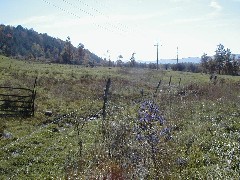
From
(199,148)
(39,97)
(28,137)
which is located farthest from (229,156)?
(39,97)

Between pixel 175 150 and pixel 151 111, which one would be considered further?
pixel 151 111

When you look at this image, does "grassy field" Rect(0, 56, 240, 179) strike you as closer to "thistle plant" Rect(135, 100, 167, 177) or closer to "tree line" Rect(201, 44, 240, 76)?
"thistle plant" Rect(135, 100, 167, 177)

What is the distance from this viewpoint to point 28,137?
1633 cm

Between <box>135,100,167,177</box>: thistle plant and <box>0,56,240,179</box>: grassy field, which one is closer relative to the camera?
<box>0,56,240,179</box>: grassy field

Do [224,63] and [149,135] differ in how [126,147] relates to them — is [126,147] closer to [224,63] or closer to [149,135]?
[149,135]

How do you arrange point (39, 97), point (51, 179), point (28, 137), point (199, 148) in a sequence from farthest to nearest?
point (39, 97) < point (28, 137) < point (199, 148) < point (51, 179)

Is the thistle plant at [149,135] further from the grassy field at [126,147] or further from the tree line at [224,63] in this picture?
the tree line at [224,63]

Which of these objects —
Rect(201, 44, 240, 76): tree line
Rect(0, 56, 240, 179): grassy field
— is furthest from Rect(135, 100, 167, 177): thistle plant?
Rect(201, 44, 240, 76): tree line

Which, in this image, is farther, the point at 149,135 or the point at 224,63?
the point at 224,63

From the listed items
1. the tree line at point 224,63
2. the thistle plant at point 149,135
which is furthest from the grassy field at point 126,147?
the tree line at point 224,63

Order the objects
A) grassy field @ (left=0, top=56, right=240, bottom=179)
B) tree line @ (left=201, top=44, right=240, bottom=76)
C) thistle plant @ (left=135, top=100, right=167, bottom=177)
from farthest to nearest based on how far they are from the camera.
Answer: tree line @ (left=201, top=44, right=240, bottom=76)
thistle plant @ (left=135, top=100, right=167, bottom=177)
grassy field @ (left=0, top=56, right=240, bottom=179)

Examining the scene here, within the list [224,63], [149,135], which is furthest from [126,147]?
[224,63]

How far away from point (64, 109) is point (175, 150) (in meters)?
13.6

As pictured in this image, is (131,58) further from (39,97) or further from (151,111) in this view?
(151,111)
